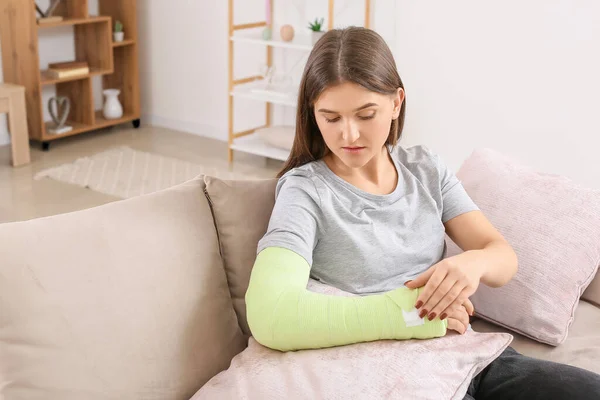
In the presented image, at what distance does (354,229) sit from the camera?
4.63ft

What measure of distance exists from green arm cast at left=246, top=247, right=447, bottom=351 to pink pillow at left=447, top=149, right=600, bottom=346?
457 mm

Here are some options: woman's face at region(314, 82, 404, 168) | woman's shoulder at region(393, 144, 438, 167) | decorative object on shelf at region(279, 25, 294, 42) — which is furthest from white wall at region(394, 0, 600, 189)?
woman's face at region(314, 82, 404, 168)

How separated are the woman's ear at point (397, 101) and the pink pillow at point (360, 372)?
1.53ft

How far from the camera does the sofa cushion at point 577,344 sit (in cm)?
156

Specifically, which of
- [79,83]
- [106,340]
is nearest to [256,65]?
[79,83]

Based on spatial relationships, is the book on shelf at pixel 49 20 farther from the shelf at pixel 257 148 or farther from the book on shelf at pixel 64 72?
the shelf at pixel 257 148

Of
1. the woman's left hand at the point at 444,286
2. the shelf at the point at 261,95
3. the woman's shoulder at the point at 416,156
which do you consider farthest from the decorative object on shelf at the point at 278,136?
the woman's left hand at the point at 444,286

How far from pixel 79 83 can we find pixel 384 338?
3998mm

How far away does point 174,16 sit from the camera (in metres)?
4.95

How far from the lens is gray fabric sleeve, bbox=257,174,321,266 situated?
4.32 ft

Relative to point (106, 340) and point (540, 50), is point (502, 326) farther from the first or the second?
point (540, 50)

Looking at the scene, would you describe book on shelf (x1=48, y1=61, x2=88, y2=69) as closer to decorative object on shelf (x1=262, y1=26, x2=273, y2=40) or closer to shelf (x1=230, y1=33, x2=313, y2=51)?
shelf (x1=230, y1=33, x2=313, y2=51)

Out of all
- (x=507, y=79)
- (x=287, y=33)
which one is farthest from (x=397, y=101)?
(x=287, y=33)

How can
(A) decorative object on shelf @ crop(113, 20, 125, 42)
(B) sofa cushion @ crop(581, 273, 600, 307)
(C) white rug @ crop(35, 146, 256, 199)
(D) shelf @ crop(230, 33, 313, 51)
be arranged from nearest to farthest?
(B) sofa cushion @ crop(581, 273, 600, 307) < (C) white rug @ crop(35, 146, 256, 199) < (D) shelf @ crop(230, 33, 313, 51) < (A) decorative object on shelf @ crop(113, 20, 125, 42)
